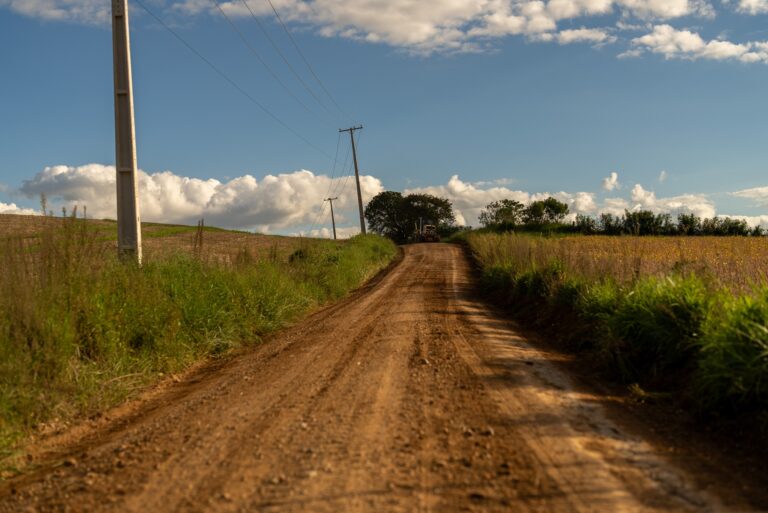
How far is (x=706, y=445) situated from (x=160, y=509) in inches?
158

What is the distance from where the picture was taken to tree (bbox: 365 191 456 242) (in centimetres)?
10050

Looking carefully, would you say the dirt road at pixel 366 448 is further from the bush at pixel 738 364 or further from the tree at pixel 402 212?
the tree at pixel 402 212

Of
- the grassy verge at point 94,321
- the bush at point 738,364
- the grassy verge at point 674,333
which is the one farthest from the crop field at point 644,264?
the grassy verge at point 94,321

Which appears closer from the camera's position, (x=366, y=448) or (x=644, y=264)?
(x=366, y=448)

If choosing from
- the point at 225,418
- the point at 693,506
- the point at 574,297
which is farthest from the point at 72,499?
the point at 574,297

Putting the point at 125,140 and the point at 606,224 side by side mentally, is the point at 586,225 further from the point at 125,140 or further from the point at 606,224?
the point at 125,140

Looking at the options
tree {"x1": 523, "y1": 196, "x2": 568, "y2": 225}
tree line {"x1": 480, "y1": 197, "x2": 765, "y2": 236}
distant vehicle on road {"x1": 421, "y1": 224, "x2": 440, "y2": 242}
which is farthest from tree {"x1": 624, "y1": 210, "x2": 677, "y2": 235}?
tree {"x1": 523, "y1": 196, "x2": 568, "y2": 225}

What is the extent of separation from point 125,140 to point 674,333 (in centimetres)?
966

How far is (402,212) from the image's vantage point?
332 ft

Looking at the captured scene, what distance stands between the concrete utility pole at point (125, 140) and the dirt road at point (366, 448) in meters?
4.35

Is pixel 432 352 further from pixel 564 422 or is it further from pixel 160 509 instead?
pixel 160 509

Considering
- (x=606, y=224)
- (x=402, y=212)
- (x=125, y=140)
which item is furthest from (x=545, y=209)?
(x=125, y=140)

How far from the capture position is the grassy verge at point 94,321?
614 centimetres

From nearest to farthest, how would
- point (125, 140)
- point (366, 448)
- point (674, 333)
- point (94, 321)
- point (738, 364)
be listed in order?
point (366, 448), point (738, 364), point (674, 333), point (94, 321), point (125, 140)
